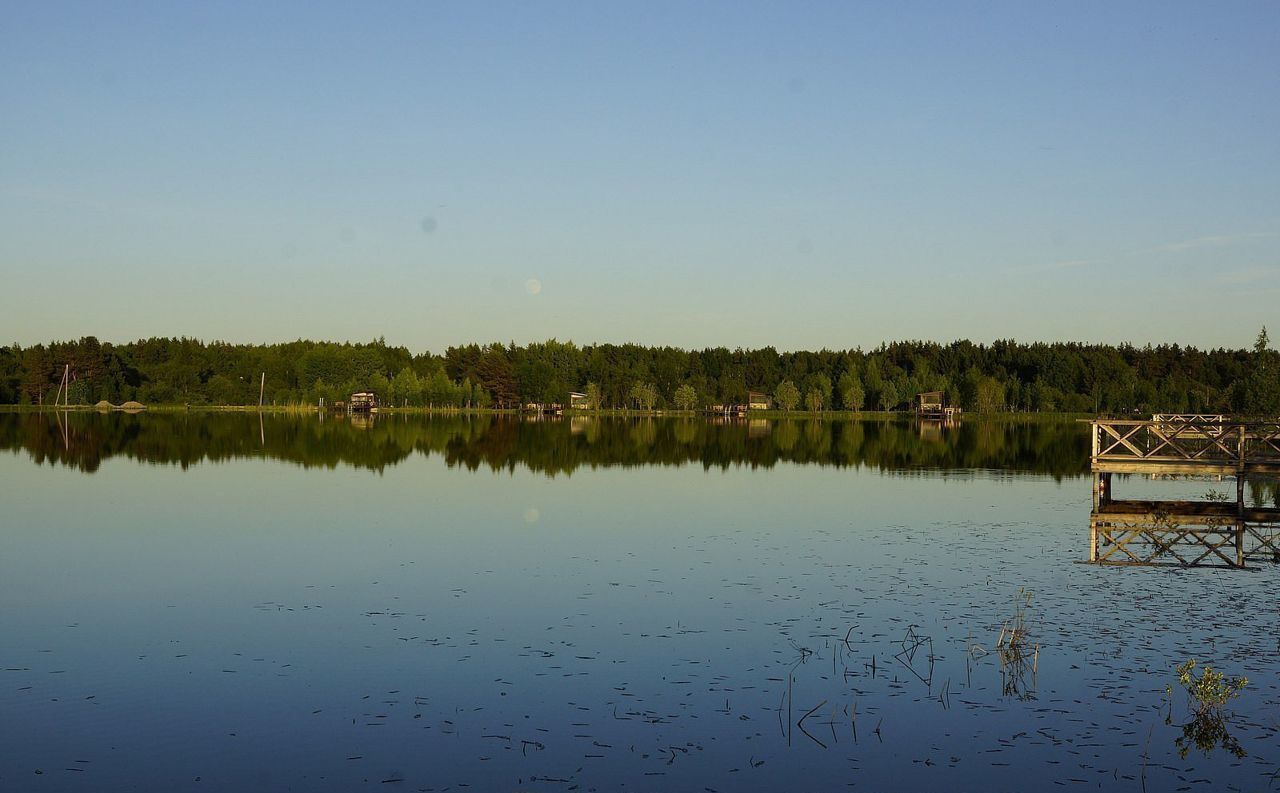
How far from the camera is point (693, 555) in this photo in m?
29.0

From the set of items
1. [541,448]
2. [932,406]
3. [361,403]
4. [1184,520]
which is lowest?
[541,448]

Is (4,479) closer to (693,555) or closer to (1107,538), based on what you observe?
(693,555)

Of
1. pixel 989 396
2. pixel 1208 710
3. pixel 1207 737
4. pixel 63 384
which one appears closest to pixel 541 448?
pixel 1208 710

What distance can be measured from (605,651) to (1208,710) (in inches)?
348

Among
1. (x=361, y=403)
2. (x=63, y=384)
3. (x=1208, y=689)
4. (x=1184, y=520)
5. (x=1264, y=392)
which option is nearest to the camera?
(x=1208, y=689)

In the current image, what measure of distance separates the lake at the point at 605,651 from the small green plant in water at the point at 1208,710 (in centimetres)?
10

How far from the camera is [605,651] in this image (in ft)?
60.2

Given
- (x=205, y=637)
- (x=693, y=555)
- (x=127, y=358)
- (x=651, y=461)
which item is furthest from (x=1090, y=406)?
(x=205, y=637)

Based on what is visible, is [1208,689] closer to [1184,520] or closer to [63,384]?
[1184,520]

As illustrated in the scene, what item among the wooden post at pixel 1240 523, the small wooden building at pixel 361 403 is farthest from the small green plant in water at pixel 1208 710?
the small wooden building at pixel 361 403

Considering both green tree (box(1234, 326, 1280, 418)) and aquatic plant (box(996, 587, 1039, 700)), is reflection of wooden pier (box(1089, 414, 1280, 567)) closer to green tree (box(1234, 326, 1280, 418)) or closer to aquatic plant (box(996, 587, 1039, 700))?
aquatic plant (box(996, 587, 1039, 700))

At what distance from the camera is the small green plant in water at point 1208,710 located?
45.9 ft

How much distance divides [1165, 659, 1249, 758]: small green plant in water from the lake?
10 cm

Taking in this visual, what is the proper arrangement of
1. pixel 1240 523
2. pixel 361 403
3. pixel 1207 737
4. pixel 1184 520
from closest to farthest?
pixel 1207 737 → pixel 1240 523 → pixel 1184 520 → pixel 361 403
